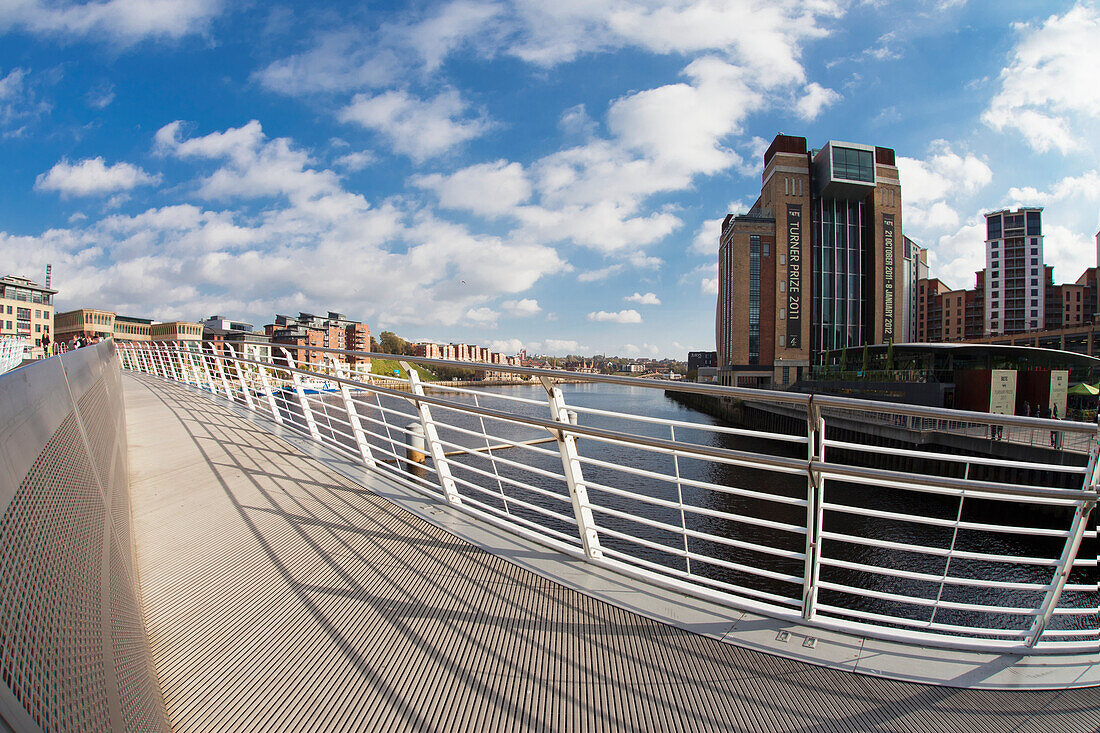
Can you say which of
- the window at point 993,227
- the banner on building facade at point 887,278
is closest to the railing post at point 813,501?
the banner on building facade at point 887,278

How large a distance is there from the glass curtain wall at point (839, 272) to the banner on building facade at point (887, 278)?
1.73 m

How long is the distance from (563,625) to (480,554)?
795 mm

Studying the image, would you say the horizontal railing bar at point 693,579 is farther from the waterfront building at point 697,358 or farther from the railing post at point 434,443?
the waterfront building at point 697,358

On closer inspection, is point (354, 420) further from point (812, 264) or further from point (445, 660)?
point (812, 264)

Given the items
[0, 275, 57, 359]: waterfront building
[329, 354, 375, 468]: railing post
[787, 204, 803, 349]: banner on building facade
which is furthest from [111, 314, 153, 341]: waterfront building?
[329, 354, 375, 468]: railing post

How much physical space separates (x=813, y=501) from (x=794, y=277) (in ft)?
181

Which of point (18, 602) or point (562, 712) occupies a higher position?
point (18, 602)

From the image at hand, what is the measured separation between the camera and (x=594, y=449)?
1812cm

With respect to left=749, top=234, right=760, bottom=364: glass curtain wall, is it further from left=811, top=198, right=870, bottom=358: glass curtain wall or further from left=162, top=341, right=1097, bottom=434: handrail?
left=162, top=341, right=1097, bottom=434: handrail

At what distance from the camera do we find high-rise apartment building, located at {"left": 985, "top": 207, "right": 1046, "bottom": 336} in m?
76.7

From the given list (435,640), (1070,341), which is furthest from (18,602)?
(1070,341)

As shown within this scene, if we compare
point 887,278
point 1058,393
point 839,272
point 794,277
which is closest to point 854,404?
point 1058,393

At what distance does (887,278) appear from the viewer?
1992 inches

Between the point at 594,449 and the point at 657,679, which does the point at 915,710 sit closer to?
the point at 657,679
